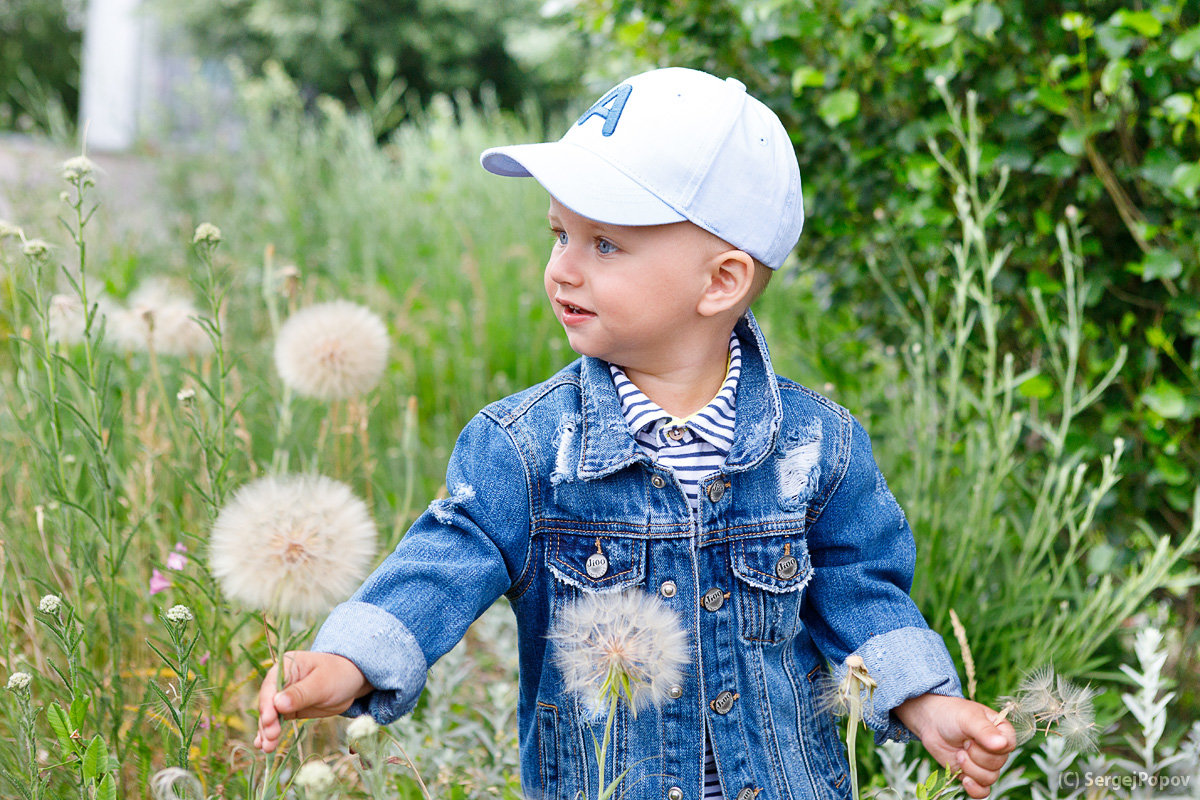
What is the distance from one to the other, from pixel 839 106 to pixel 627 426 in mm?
1371

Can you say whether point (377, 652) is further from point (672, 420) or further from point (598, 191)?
point (598, 191)

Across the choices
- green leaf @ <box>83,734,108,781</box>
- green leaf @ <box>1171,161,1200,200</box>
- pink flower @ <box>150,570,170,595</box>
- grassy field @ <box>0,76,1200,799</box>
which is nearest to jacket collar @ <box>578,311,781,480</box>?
grassy field @ <box>0,76,1200,799</box>

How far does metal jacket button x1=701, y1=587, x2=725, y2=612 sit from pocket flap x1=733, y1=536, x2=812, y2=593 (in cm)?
4

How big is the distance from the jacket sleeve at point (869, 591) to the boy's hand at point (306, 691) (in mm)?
775

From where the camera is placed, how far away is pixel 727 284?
1520mm

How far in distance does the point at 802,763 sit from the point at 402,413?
2.28 metres

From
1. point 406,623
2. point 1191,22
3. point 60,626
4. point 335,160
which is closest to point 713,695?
point 406,623

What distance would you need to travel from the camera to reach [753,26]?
8.44 feet

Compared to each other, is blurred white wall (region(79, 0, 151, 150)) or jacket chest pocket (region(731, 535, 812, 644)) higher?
blurred white wall (region(79, 0, 151, 150))

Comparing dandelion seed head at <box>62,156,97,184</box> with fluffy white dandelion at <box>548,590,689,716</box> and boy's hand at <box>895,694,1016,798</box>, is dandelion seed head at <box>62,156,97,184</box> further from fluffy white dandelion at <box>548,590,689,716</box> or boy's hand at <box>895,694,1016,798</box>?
boy's hand at <box>895,694,1016,798</box>

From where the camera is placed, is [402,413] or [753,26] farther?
[402,413]

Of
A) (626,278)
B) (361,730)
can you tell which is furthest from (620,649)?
(626,278)

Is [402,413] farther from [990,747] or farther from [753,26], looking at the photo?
[990,747]

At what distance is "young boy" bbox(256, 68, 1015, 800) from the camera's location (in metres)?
1.42
